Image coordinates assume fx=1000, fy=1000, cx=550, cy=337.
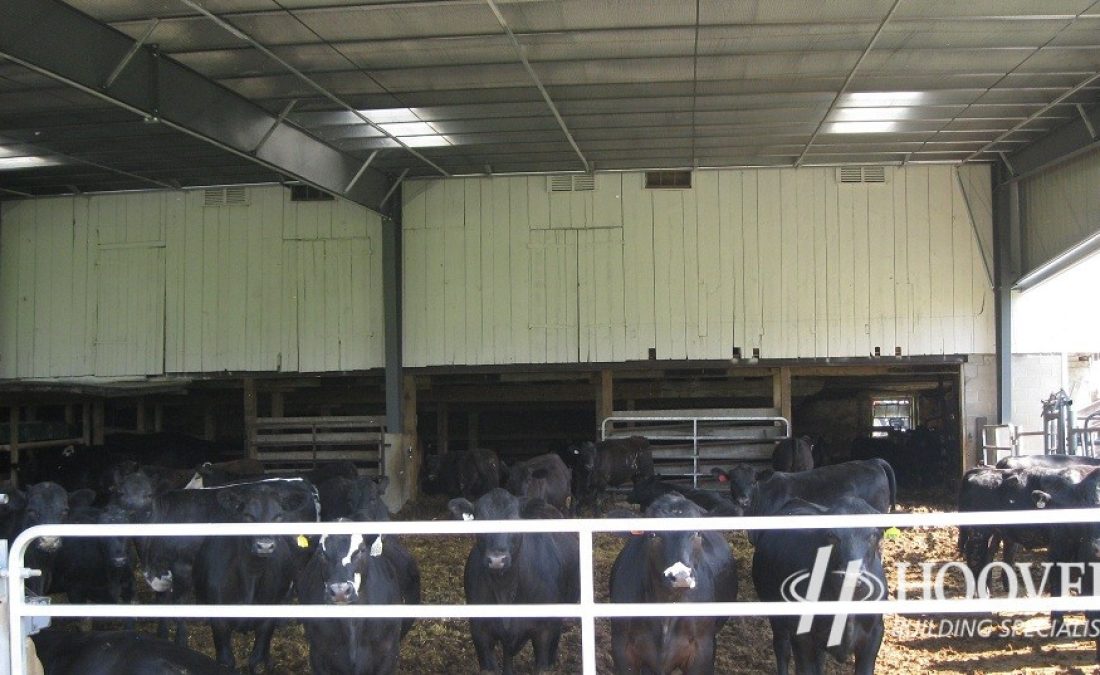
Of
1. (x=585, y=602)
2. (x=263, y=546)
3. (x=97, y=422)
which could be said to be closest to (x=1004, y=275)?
(x=263, y=546)

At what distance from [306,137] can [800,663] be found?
907cm

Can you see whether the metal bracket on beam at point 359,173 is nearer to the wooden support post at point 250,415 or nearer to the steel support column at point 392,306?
the steel support column at point 392,306

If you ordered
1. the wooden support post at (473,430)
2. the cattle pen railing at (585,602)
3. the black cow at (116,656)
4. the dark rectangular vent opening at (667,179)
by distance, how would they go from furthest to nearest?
1. the wooden support post at (473,430)
2. the dark rectangular vent opening at (667,179)
3. the black cow at (116,656)
4. the cattle pen railing at (585,602)

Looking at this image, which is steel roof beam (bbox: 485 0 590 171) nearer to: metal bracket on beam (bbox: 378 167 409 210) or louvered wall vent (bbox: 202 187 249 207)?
metal bracket on beam (bbox: 378 167 409 210)

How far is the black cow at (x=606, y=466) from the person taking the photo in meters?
15.5

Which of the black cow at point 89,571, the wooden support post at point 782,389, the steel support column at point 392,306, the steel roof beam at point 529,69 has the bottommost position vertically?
the black cow at point 89,571

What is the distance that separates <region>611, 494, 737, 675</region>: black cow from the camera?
5.89 meters

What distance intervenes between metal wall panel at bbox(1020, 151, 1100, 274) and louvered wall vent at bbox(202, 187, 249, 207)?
1233 centimetres

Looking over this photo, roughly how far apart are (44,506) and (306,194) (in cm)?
831

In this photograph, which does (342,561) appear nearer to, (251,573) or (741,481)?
(251,573)

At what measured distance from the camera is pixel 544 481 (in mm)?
13195

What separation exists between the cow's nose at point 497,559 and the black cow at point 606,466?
27.9 feet

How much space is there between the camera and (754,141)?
14.2m

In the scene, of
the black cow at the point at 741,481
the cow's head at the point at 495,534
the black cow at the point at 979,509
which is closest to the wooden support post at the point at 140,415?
the black cow at the point at 741,481
